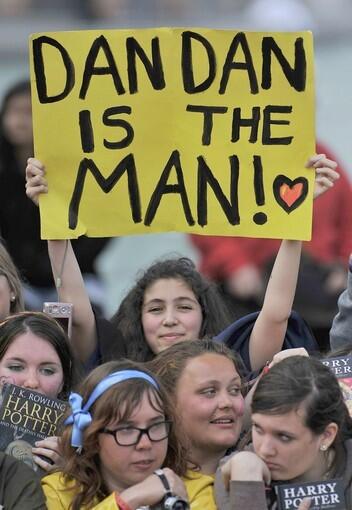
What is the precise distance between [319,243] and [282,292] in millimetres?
3214

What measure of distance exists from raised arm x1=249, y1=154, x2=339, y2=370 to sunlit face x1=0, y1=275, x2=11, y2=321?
0.93 metres

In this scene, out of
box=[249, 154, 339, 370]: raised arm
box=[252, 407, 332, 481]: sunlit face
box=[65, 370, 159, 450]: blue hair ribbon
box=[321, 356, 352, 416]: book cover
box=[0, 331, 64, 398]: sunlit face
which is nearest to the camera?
box=[252, 407, 332, 481]: sunlit face

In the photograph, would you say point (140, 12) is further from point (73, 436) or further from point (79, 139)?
point (73, 436)

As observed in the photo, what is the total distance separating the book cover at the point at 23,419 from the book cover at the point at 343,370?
91 cm

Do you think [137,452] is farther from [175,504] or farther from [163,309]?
[163,309]

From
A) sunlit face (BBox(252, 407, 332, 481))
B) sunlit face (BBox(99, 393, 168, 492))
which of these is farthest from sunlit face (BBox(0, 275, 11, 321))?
sunlit face (BBox(252, 407, 332, 481))

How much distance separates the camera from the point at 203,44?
A: 6316 millimetres

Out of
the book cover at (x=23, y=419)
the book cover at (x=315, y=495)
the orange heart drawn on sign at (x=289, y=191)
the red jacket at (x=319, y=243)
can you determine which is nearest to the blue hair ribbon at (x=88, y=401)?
the book cover at (x=23, y=419)

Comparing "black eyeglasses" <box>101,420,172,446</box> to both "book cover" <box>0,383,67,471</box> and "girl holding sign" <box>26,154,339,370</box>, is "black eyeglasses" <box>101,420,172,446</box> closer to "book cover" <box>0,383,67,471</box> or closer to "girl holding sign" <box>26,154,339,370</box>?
"book cover" <box>0,383,67,471</box>

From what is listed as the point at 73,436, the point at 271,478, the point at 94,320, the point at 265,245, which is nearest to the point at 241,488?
the point at 271,478

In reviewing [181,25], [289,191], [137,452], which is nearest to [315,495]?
[137,452]

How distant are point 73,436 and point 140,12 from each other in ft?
17.7

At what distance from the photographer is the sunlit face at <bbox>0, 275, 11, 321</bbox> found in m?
6.41

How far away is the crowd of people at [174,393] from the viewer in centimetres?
529
